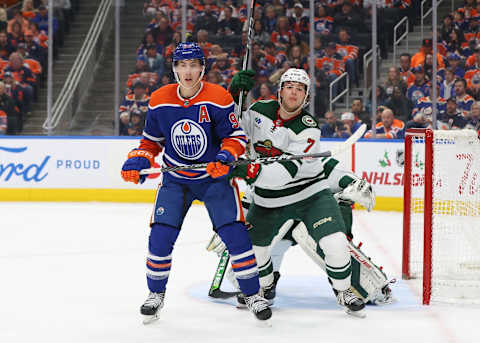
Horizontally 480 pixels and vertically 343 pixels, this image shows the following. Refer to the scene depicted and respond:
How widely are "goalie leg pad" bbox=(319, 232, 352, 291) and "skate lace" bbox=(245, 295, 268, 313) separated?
1.23 ft


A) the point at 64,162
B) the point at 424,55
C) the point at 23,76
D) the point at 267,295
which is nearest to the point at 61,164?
the point at 64,162

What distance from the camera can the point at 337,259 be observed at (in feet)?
11.6

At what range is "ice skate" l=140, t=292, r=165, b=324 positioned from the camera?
342 centimetres

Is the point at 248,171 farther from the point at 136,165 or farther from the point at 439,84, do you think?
the point at 439,84

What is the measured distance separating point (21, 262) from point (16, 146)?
3.77 meters

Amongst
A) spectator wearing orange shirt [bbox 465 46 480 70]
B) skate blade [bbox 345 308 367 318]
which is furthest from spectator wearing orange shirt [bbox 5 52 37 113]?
skate blade [bbox 345 308 367 318]

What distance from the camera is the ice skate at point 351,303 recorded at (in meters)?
3.54

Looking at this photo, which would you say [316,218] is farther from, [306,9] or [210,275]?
[306,9]

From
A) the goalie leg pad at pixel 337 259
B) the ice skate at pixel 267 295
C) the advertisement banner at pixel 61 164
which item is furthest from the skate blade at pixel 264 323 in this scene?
the advertisement banner at pixel 61 164

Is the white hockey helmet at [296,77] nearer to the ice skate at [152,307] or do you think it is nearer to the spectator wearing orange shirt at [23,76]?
the ice skate at [152,307]

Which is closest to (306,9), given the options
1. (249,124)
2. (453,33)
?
(453,33)

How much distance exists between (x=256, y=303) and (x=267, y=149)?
0.73 metres

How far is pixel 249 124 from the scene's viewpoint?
369cm

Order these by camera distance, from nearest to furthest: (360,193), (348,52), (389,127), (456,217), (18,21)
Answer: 1. (360,193)
2. (456,217)
3. (389,127)
4. (348,52)
5. (18,21)
